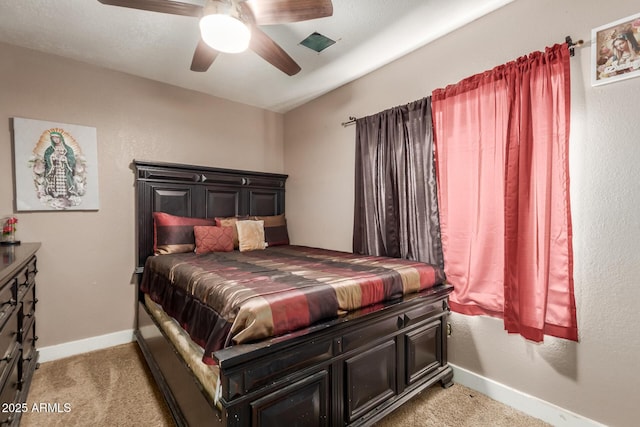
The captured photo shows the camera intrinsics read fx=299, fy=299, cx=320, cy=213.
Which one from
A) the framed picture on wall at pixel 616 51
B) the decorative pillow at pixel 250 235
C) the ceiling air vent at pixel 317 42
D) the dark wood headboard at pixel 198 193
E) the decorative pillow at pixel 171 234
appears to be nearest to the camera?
the framed picture on wall at pixel 616 51

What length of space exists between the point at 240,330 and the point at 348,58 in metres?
2.43

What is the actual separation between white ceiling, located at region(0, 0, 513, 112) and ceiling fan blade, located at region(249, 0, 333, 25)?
484 mm

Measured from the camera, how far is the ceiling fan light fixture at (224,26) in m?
1.55

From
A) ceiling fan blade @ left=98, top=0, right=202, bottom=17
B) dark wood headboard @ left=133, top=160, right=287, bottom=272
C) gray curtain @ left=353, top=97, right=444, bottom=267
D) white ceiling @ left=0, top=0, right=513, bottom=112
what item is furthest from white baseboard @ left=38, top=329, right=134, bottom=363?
ceiling fan blade @ left=98, top=0, right=202, bottom=17

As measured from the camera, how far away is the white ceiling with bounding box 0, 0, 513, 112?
204cm

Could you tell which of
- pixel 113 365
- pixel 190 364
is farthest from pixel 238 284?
pixel 113 365

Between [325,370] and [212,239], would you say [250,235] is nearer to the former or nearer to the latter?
[212,239]

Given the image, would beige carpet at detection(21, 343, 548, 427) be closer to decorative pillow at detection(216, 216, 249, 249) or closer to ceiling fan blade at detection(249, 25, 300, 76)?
decorative pillow at detection(216, 216, 249, 249)

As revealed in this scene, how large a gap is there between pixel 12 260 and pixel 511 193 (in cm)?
289

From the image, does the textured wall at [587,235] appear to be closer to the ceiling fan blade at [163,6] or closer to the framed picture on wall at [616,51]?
the framed picture on wall at [616,51]

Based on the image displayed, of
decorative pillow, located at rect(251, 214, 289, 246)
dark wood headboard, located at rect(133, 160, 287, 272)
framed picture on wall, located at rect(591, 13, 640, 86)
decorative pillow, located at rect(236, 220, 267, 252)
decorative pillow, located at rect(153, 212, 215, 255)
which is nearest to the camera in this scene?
framed picture on wall, located at rect(591, 13, 640, 86)

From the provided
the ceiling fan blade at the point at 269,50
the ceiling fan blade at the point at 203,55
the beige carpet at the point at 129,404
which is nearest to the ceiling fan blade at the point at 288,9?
the ceiling fan blade at the point at 269,50

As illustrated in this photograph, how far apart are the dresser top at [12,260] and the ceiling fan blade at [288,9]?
1.74m

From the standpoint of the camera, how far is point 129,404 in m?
1.93
